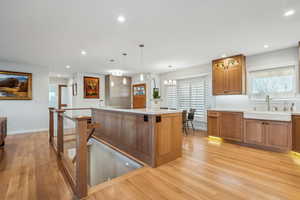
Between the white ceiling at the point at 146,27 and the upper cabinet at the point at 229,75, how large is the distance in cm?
41

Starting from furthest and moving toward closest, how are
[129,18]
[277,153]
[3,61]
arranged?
[3,61]
[277,153]
[129,18]

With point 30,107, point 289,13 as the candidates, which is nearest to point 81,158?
point 289,13

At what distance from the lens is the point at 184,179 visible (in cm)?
236

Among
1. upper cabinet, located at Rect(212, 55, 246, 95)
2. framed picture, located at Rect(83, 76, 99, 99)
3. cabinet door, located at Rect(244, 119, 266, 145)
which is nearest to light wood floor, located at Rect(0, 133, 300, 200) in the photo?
cabinet door, located at Rect(244, 119, 266, 145)

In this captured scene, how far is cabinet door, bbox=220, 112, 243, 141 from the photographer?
Answer: 4.07 metres

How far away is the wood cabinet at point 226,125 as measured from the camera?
13.4ft

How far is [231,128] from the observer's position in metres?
4.23

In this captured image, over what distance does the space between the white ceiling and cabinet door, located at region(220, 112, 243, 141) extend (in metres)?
1.86

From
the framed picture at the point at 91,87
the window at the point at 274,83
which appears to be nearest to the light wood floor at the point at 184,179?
the window at the point at 274,83

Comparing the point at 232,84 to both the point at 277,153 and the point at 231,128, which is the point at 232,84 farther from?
the point at 277,153

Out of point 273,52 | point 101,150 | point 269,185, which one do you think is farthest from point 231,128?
point 101,150

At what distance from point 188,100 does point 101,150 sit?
4089 mm

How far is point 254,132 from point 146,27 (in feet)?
12.2

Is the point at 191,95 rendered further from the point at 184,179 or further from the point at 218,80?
the point at 184,179
